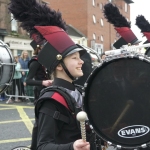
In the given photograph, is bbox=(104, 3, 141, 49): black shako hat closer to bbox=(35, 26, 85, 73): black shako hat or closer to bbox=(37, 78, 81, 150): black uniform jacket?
bbox=(35, 26, 85, 73): black shako hat

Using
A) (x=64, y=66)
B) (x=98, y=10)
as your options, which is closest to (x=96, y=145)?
(x=64, y=66)

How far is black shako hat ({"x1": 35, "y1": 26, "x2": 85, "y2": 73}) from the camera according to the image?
2.10 m

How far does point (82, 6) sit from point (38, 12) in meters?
37.9

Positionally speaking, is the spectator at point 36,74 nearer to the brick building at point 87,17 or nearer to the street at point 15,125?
the street at point 15,125

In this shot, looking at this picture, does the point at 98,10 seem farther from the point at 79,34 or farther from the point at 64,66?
the point at 64,66

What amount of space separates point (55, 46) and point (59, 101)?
377 mm

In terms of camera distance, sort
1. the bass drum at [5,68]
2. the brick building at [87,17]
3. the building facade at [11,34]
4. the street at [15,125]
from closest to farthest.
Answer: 1. the bass drum at [5,68]
2. the street at [15,125]
3. the building facade at [11,34]
4. the brick building at [87,17]

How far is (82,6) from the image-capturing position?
129 feet

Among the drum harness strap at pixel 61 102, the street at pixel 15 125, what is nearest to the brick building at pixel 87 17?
the street at pixel 15 125

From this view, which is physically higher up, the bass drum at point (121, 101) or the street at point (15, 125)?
the bass drum at point (121, 101)

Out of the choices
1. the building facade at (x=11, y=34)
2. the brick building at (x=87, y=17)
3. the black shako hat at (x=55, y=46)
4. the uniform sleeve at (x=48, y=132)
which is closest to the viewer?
the uniform sleeve at (x=48, y=132)

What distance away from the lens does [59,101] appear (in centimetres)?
196

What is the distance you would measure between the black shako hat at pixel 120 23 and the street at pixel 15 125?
229 centimetres

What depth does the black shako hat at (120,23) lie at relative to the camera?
407 cm
